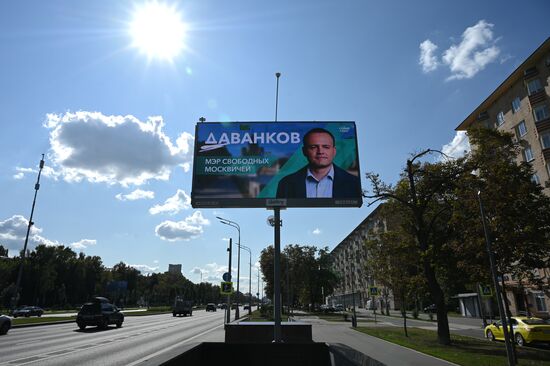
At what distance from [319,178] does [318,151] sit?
3.08 ft

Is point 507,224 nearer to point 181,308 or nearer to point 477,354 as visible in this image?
point 477,354

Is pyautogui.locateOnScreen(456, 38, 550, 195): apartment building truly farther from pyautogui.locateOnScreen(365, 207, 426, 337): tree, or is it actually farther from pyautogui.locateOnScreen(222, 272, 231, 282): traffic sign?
pyautogui.locateOnScreen(222, 272, 231, 282): traffic sign

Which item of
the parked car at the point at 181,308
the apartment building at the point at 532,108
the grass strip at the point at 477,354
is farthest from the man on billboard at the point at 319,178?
the parked car at the point at 181,308

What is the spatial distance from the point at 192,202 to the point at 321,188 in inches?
166

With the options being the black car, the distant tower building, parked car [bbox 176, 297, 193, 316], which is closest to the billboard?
the black car

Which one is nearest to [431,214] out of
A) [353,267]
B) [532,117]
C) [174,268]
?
[532,117]

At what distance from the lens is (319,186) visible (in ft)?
39.1

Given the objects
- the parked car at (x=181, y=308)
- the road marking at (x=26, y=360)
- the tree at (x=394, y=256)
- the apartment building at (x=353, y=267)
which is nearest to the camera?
the road marking at (x=26, y=360)

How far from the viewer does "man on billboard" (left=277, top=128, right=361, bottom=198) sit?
11836mm

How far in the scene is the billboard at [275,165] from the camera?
11781 millimetres

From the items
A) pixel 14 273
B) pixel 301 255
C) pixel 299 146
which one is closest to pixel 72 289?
pixel 14 273

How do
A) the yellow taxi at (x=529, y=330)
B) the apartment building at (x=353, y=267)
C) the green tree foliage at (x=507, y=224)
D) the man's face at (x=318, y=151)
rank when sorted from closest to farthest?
the man's face at (x=318, y=151) → the green tree foliage at (x=507, y=224) → the yellow taxi at (x=529, y=330) → the apartment building at (x=353, y=267)

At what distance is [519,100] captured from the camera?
139 ft

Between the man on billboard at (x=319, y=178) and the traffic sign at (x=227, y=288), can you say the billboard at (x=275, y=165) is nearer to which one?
the man on billboard at (x=319, y=178)
